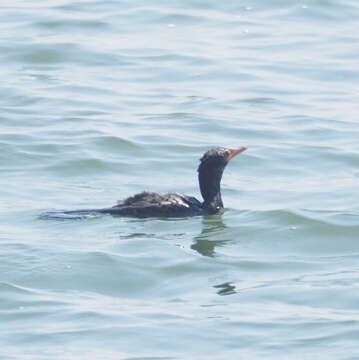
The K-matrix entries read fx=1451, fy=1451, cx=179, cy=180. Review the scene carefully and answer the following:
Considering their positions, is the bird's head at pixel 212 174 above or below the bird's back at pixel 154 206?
above

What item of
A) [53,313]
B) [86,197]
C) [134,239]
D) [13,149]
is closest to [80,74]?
[13,149]

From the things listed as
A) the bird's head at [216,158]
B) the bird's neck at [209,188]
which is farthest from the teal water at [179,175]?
the bird's head at [216,158]

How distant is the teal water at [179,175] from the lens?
33.4 feet

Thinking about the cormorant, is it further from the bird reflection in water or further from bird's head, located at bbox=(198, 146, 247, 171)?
the bird reflection in water

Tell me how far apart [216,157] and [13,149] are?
334cm

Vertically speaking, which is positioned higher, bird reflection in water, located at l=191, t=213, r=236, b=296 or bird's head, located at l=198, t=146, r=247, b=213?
bird's head, located at l=198, t=146, r=247, b=213

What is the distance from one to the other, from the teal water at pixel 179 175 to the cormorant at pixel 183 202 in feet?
0.30

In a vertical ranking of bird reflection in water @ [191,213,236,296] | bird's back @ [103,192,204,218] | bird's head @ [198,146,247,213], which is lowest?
bird reflection in water @ [191,213,236,296]

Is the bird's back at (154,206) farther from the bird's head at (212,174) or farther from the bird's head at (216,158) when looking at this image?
the bird's head at (216,158)

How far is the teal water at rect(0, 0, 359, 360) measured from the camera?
10180 millimetres

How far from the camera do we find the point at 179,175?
49.8ft

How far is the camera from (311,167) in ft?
51.4

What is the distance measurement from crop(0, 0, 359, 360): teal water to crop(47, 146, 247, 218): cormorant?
9 centimetres

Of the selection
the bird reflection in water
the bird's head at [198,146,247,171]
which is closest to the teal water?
the bird reflection in water
